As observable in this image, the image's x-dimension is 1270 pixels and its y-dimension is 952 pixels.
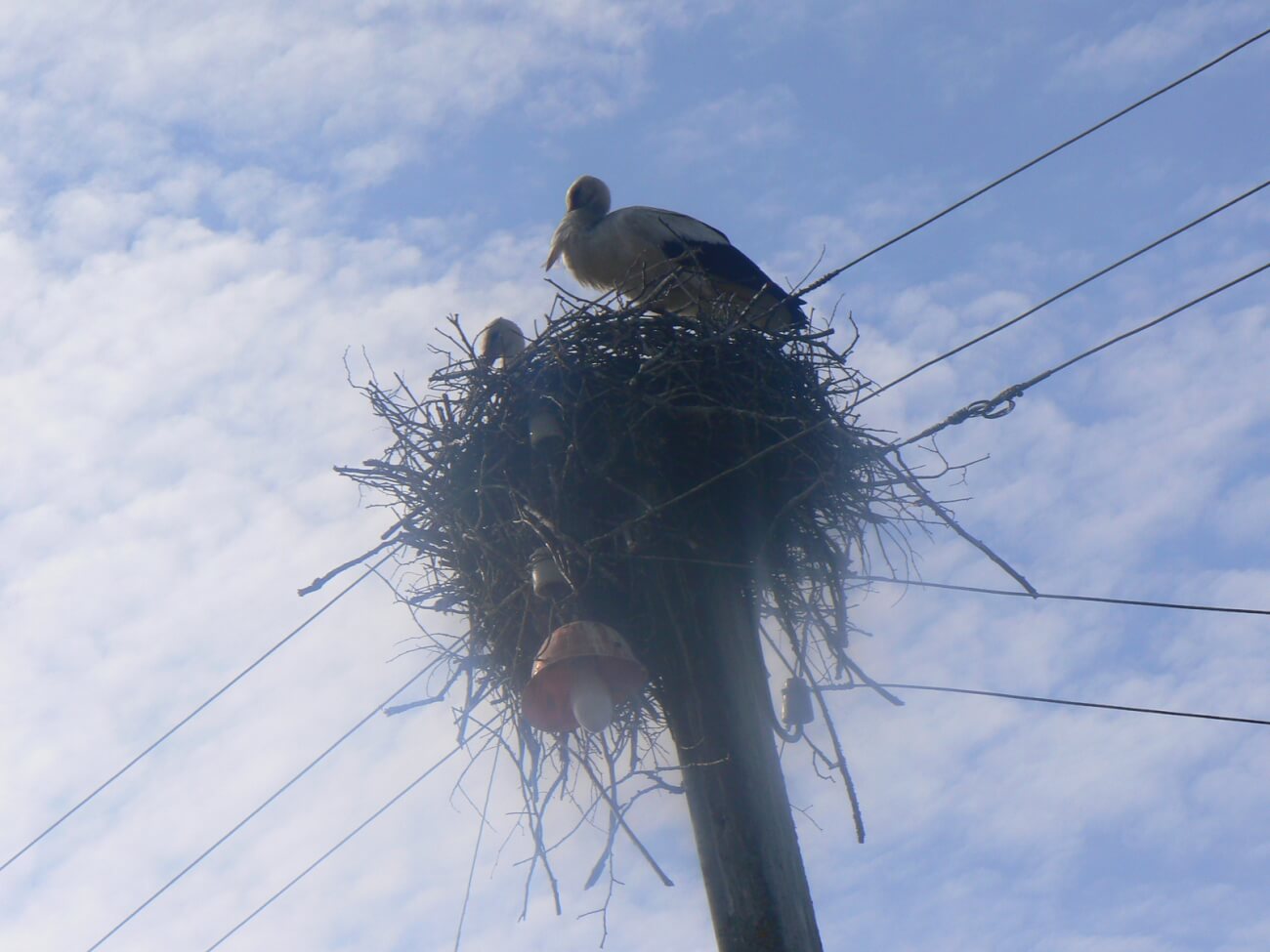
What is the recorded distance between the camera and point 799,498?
394 cm

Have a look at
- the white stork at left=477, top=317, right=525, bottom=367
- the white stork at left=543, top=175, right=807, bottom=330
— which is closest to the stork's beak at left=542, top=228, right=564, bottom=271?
the white stork at left=543, top=175, right=807, bottom=330

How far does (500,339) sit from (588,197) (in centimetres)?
201

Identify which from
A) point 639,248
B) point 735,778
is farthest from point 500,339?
point 735,778

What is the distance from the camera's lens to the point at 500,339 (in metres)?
5.69

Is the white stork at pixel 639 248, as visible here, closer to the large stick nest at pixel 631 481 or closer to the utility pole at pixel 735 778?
the large stick nest at pixel 631 481

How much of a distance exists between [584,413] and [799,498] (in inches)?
31.1

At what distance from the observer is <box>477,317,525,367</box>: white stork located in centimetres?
562

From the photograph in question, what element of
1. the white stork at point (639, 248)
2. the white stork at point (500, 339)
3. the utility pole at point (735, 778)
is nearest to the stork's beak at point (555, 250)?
the white stork at point (639, 248)

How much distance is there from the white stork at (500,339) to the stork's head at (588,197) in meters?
1.80

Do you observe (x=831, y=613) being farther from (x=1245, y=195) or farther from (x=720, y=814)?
(x=1245, y=195)

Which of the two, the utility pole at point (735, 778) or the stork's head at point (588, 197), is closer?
the utility pole at point (735, 778)

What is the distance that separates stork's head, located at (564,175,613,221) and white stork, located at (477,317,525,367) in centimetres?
180

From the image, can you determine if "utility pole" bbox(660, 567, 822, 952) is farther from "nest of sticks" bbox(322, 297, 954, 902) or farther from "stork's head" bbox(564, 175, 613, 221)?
"stork's head" bbox(564, 175, 613, 221)

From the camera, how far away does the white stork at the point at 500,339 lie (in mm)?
5621
